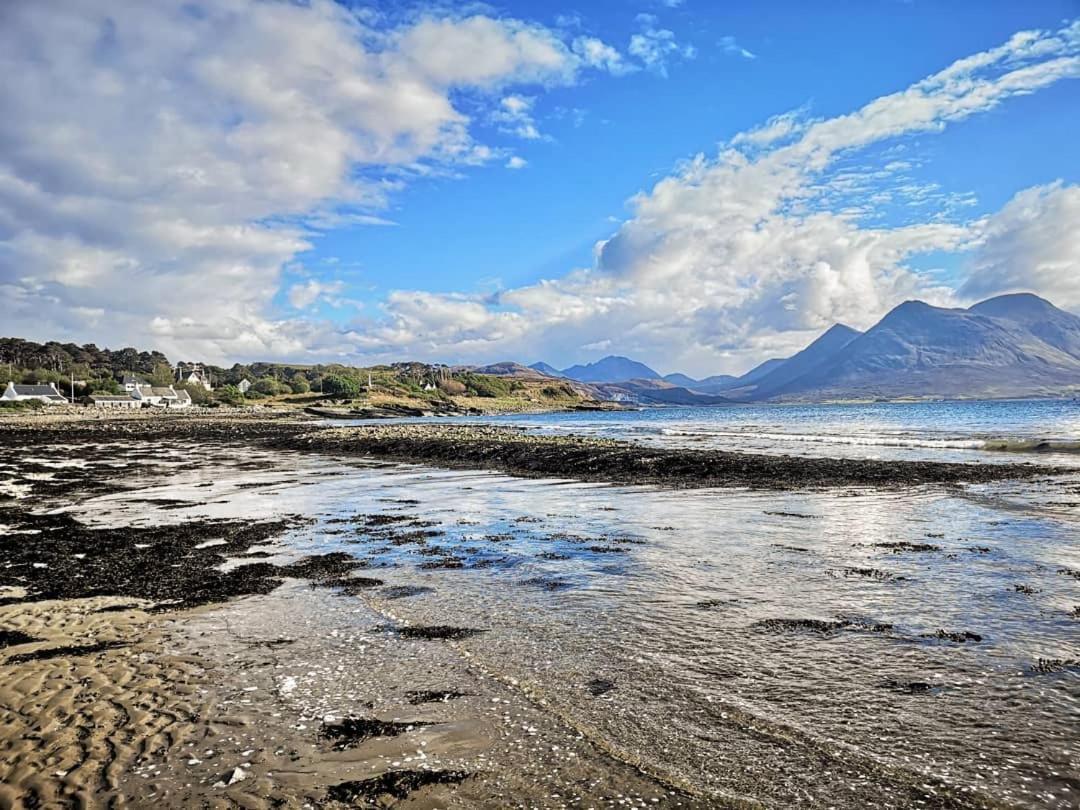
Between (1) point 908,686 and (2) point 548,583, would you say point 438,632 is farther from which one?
(1) point 908,686

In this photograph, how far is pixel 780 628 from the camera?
9.23m

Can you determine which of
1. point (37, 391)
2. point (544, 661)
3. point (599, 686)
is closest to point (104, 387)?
point (37, 391)

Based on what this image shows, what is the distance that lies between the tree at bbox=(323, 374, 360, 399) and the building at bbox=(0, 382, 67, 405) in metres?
63.6

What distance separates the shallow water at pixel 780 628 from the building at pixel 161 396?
167919 mm

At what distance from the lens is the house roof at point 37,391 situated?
145m

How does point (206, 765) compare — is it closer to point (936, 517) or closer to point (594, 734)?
point (594, 734)

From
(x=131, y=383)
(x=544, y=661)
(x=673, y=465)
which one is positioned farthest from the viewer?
(x=131, y=383)

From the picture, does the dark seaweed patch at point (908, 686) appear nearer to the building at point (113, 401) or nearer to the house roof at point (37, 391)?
the house roof at point (37, 391)

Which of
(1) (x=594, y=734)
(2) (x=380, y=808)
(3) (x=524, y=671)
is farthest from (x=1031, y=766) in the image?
(2) (x=380, y=808)

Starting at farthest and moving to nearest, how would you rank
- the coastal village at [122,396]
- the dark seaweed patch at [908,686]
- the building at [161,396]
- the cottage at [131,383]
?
the cottage at [131,383], the building at [161,396], the coastal village at [122,396], the dark seaweed patch at [908,686]

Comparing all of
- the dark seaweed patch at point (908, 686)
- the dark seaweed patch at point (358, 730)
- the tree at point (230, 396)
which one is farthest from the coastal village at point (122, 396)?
the dark seaweed patch at point (908, 686)

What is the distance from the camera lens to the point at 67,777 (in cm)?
557

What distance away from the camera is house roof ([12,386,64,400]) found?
145125 mm

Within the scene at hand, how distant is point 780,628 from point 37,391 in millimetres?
185677
